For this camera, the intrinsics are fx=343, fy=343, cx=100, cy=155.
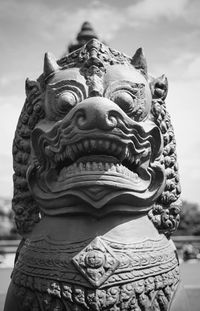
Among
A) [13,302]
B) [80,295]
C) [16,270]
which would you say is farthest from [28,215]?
[80,295]

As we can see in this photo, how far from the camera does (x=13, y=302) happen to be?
240cm

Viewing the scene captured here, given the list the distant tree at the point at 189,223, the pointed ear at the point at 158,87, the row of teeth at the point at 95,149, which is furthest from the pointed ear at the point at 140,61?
the distant tree at the point at 189,223

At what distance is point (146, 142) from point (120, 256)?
81 cm

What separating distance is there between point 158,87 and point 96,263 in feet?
4.91

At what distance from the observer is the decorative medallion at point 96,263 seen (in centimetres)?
206

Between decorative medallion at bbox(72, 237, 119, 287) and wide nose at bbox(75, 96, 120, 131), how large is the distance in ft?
2.47

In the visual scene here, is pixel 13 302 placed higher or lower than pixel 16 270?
lower

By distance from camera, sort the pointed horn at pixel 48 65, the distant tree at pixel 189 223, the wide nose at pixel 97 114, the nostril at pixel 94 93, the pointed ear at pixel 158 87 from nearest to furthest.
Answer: the wide nose at pixel 97 114 < the nostril at pixel 94 93 < the pointed horn at pixel 48 65 < the pointed ear at pixel 158 87 < the distant tree at pixel 189 223

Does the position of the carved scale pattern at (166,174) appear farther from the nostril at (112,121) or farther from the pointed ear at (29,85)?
the pointed ear at (29,85)

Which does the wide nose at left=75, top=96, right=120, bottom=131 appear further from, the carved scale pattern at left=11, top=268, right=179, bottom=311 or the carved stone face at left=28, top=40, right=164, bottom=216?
the carved scale pattern at left=11, top=268, right=179, bottom=311

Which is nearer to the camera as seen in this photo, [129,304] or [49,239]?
[129,304]

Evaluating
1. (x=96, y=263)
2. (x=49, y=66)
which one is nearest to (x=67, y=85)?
(x=49, y=66)

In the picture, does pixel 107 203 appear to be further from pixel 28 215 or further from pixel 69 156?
pixel 28 215

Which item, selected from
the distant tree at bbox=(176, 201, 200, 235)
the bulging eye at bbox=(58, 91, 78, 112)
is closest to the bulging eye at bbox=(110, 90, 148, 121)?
the bulging eye at bbox=(58, 91, 78, 112)
